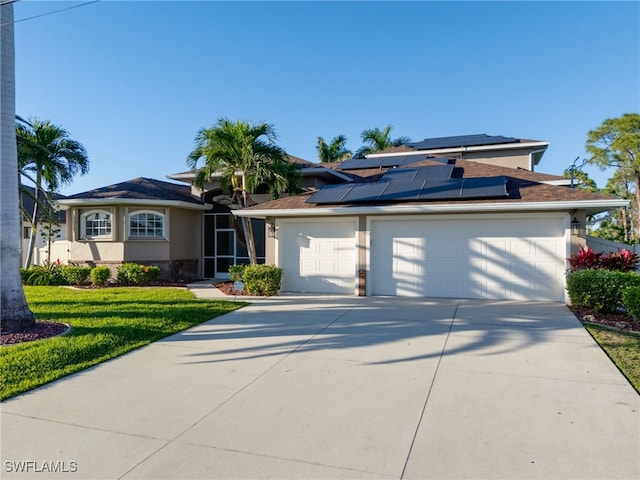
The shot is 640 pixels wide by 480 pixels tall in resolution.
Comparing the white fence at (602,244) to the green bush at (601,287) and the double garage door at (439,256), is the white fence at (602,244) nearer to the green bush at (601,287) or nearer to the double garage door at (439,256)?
the double garage door at (439,256)

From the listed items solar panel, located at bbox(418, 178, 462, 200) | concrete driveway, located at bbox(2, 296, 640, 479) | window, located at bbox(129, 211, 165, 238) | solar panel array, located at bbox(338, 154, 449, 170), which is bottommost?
concrete driveway, located at bbox(2, 296, 640, 479)

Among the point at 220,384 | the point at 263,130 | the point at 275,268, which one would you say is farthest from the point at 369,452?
the point at 263,130

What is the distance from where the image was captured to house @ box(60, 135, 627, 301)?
10117 mm

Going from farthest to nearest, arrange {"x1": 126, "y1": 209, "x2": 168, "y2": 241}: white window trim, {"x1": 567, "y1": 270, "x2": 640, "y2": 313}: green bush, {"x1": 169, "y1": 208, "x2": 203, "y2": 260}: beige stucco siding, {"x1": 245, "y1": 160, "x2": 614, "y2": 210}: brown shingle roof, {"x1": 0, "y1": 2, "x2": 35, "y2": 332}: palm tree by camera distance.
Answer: {"x1": 169, "y1": 208, "x2": 203, "y2": 260}: beige stucco siding → {"x1": 126, "y1": 209, "x2": 168, "y2": 241}: white window trim → {"x1": 245, "y1": 160, "x2": 614, "y2": 210}: brown shingle roof → {"x1": 567, "y1": 270, "x2": 640, "y2": 313}: green bush → {"x1": 0, "y1": 2, "x2": 35, "y2": 332}: palm tree

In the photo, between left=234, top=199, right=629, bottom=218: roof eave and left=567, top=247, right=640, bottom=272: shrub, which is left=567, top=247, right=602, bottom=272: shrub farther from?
left=234, top=199, right=629, bottom=218: roof eave

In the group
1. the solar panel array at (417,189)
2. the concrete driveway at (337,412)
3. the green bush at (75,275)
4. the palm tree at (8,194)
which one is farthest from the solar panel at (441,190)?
the green bush at (75,275)

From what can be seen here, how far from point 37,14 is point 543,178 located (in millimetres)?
17152

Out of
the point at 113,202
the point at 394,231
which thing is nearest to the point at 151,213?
the point at 113,202

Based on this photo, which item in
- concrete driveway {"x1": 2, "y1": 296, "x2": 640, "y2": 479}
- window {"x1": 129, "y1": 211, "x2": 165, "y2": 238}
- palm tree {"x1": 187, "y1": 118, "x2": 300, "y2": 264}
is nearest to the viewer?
concrete driveway {"x1": 2, "y1": 296, "x2": 640, "y2": 479}

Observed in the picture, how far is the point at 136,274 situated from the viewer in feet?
45.8

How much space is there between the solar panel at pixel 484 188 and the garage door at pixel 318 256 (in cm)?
328

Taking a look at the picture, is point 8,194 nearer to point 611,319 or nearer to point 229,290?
point 229,290

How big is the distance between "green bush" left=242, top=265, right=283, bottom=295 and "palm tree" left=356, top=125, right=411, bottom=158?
2260 cm

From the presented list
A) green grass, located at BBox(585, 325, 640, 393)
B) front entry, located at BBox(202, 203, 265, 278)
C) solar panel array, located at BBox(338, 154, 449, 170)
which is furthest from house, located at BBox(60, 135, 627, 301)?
green grass, located at BBox(585, 325, 640, 393)
